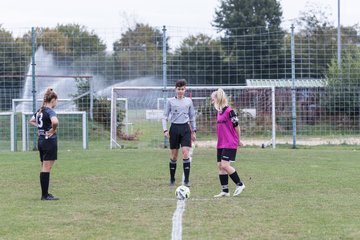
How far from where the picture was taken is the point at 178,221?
8031 millimetres

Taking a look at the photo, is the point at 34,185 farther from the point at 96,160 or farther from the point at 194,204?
the point at 96,160

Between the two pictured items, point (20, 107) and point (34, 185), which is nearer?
point (34, 185)

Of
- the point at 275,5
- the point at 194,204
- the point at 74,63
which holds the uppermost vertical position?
the point at 275,5

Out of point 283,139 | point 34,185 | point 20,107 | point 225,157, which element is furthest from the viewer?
point 20,107

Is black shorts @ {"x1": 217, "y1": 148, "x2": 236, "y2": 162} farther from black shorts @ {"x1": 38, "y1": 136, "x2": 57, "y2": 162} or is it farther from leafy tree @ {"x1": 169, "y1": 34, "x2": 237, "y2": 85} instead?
leafy tree @ {"x1": 169, "y1": 34, "x2": 237, "y2": 85}

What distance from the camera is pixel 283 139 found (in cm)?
2303

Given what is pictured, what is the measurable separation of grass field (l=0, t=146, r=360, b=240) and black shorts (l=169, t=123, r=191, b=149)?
750 mm

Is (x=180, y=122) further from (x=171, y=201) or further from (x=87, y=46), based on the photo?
(x=87, y=46)

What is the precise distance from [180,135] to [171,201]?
8.53 ft

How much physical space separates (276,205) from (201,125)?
49.0 ft

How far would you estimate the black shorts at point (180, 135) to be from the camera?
12.3 metres

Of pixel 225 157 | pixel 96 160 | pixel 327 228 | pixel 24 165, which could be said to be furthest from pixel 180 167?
pixel 327 228

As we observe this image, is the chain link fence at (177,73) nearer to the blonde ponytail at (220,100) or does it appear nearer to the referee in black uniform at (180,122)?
the referee in black uniform at (180,122)

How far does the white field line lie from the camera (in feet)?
23.4
